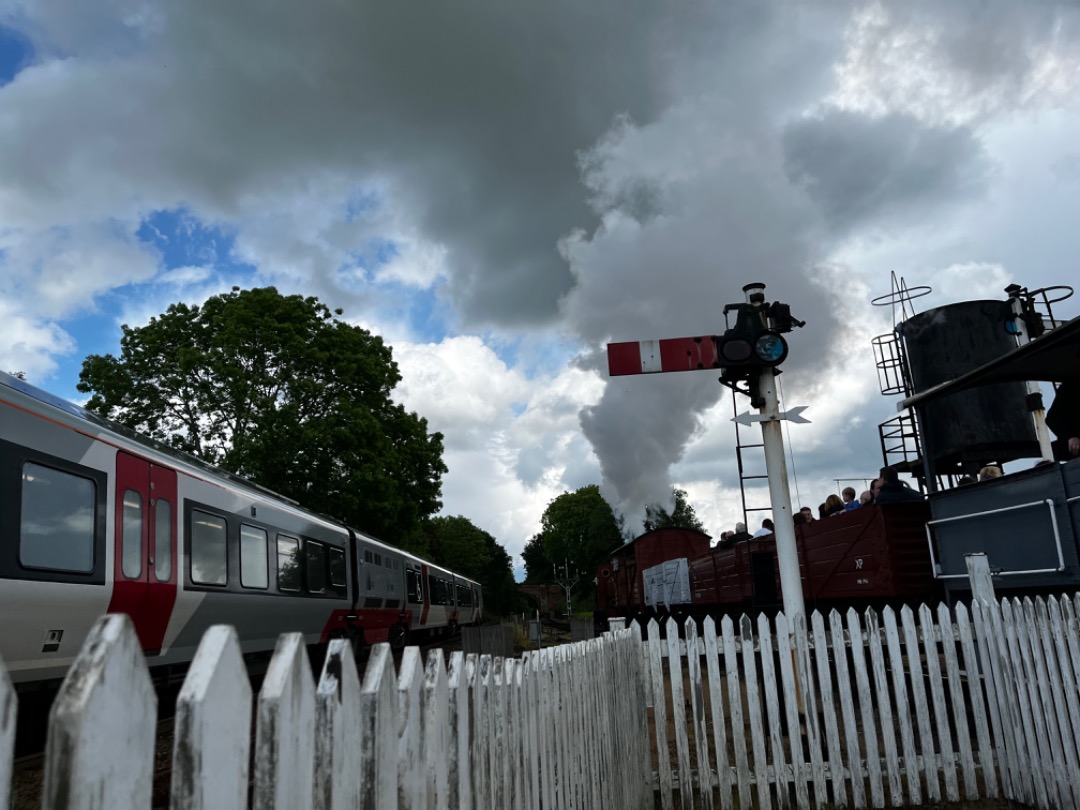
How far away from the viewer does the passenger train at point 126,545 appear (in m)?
5.99

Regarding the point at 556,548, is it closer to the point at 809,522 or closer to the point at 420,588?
the point at 420,588

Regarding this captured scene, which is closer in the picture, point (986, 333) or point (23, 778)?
point (23, 778)

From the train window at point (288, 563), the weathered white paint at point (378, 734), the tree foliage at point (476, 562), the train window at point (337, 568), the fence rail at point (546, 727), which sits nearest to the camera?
the fence rail at point (546, 727)

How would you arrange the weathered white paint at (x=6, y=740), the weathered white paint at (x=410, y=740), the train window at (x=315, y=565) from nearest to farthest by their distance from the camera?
the weathered white paint at (x=6, y=740)
the weathered white paint at (x=410, y=740)
the train window at (x=315, y=565)

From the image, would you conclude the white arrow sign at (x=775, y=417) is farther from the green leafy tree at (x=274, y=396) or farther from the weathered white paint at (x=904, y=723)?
the green leafy tree at (x=274, y=396)

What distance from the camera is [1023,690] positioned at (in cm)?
569

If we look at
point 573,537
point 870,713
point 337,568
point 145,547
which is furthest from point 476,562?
point 870,713

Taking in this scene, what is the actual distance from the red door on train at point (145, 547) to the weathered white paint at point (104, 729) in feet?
22.4

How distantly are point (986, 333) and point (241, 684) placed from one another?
41.5ft

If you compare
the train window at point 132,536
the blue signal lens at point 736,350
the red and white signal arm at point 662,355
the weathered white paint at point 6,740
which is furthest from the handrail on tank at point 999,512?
the train window at point 132,536

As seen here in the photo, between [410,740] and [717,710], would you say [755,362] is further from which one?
[410,740]

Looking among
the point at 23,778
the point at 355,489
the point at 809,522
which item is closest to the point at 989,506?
the point at 809,522

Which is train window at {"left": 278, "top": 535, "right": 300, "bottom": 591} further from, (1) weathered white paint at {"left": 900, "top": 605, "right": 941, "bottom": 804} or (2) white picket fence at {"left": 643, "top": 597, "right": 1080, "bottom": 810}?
(1) weathered white paint at {"left": 900, "top": 605, "right": 941, "bottom": 804}

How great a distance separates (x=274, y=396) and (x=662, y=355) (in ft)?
56.8
